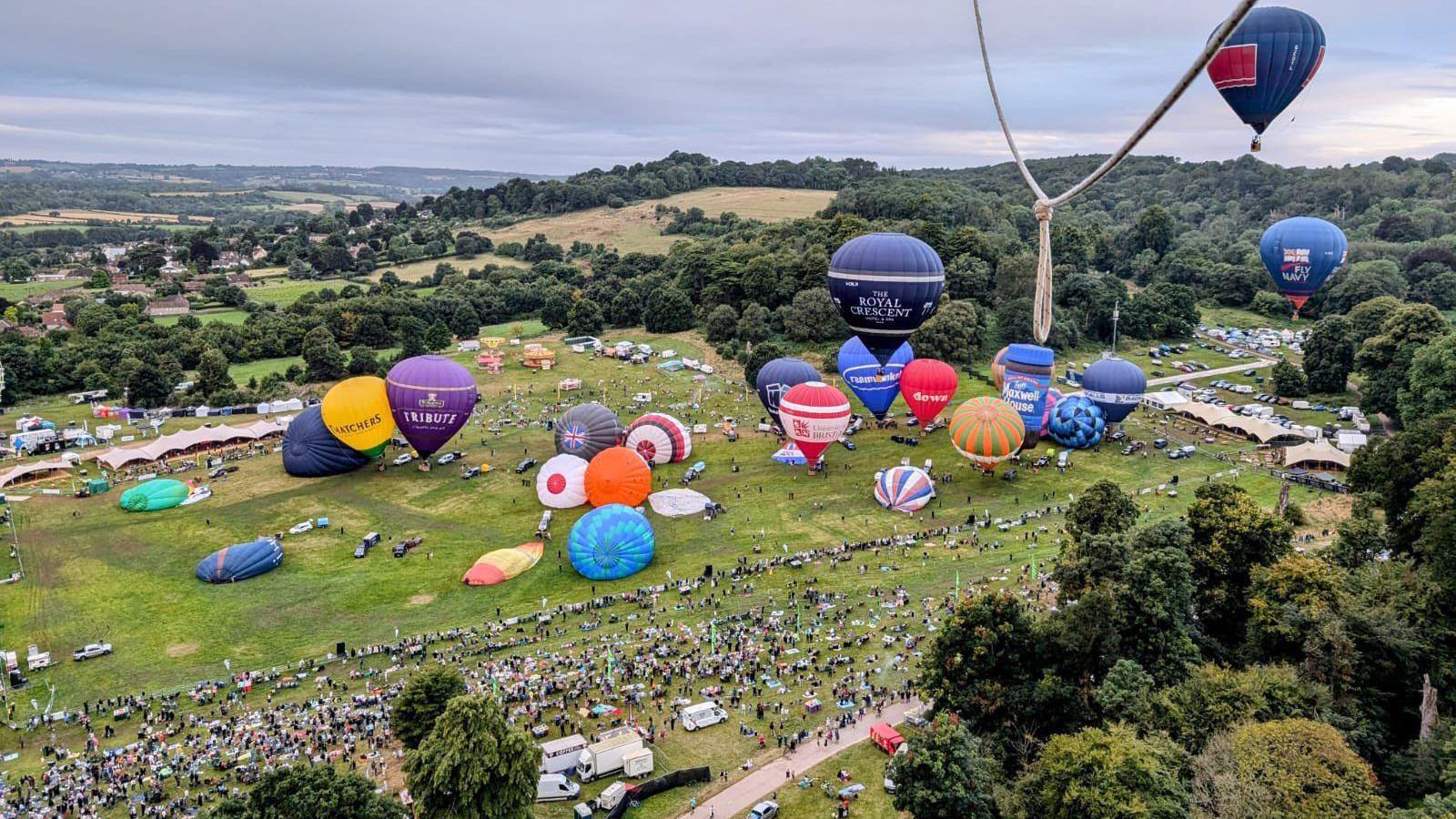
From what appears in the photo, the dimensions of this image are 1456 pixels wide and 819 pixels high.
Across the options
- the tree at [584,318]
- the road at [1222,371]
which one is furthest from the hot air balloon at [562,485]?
the road at [1222,371]

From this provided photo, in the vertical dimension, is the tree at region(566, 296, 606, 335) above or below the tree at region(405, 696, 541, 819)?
above

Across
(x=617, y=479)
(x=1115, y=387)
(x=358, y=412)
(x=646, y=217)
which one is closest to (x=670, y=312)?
(x=358, y=412)

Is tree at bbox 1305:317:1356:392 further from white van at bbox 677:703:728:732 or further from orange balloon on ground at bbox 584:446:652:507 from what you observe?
white van at bbox 677:703:728:732

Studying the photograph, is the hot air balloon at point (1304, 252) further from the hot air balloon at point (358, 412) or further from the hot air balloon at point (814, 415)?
the hot air balloon at point (358, 412)

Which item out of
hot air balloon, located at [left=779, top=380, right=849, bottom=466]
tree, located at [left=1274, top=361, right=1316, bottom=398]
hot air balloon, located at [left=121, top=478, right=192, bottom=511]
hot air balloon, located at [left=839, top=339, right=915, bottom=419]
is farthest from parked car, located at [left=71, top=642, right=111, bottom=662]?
tree, located at [left=1274, top=361, right=1316, bottom=398]

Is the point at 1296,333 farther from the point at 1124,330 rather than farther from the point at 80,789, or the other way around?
the point at 80,789

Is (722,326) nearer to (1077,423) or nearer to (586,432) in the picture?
(586,432)
